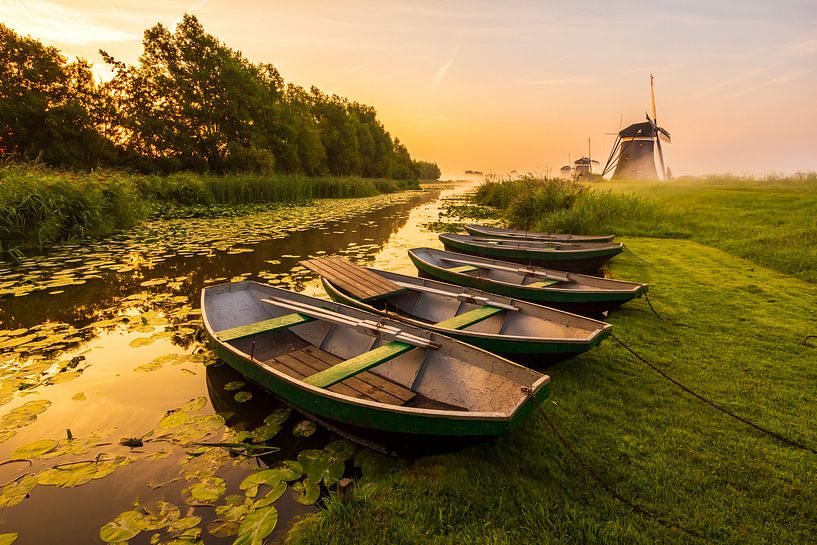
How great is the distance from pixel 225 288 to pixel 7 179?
9.68 m

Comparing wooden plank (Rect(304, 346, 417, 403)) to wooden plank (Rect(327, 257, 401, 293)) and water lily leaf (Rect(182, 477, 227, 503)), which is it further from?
wooden plank (Rect(327, 257, 401, 293))

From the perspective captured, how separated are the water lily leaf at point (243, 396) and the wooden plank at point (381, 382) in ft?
2.49

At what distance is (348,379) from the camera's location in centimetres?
366

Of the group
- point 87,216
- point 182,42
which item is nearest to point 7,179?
point 87,216

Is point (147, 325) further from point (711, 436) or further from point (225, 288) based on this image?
point (711, 436)

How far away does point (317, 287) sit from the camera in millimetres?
7711

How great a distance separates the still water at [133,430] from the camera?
2539 millimetres

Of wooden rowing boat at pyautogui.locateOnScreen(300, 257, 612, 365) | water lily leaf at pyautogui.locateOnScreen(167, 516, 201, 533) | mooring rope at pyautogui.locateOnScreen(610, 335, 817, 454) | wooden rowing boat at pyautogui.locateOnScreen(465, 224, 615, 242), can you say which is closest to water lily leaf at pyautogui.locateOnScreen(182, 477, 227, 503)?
water lily leaf at pyautogui.locateOnScreen(167, 516, 201, 533)

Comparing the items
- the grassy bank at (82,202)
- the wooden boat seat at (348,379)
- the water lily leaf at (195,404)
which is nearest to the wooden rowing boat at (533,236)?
the wooden boat seat at (348,379)

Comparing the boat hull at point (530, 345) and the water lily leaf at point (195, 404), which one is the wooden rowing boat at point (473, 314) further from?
the water lily leaf at point (195, 404)

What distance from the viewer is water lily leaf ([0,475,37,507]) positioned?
8.56 ft

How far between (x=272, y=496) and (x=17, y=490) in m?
→ 1.91

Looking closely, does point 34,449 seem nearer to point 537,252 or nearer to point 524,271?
point 524,271

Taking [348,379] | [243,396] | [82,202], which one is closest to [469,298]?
[348,379]
